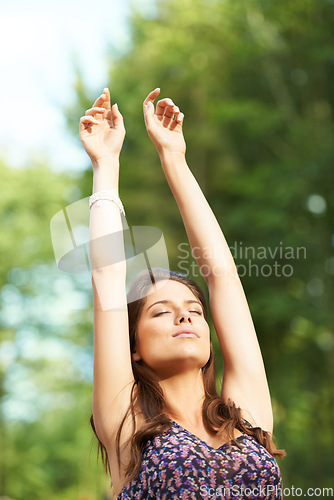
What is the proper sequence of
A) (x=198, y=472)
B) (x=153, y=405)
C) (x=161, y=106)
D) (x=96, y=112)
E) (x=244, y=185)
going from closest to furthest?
(x=198, y=472) → (x=153, y=405) → (x=96, y=112) → (x=161, y=106) → (x=244, y=185)

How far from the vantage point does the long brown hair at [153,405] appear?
4.82ft

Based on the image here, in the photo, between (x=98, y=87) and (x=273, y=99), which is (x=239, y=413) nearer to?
(x=273, y=99)

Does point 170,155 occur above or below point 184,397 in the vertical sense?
above

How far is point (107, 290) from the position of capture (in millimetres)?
1571

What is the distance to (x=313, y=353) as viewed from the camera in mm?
9406

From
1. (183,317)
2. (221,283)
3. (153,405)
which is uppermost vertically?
(221,283)

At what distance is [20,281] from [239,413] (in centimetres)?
1136

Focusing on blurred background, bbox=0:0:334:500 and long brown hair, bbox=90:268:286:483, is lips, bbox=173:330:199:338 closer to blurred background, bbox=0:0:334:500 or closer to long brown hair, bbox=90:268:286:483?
long brown hair, bbox=90:268:286:483

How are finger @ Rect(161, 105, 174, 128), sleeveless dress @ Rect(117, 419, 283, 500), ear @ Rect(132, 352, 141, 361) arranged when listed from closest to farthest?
1. sleeveless dress @ Rect(117, 419, 283, 500)
2. ear @ Rect(132, 352, 141, 361)
3. finger @ Rect(161, 105, 174, 128)

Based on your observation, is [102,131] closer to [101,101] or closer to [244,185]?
[101,101]

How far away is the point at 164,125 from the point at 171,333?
0.68 metres

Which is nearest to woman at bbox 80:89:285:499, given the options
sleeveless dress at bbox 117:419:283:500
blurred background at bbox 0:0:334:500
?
sleeveless dress at bbox 117:419:283:500

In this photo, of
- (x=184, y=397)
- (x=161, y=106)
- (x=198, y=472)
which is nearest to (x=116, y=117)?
(x=161, y=106)

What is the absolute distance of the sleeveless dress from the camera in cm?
137
